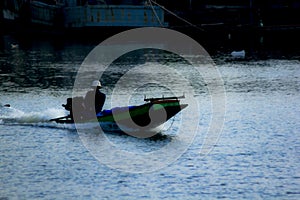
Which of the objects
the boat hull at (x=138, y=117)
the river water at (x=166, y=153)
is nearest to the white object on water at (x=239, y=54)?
the river water at (x=166, y=153)

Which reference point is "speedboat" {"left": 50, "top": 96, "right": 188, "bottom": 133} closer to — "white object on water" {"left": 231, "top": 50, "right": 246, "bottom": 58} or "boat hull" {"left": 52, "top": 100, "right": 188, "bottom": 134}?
"boat hull" {"left": 52, "top": 100, "right": 188, "bottom": 134}

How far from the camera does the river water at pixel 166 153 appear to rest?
90.8 ft

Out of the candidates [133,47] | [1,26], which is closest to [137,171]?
[133,47]

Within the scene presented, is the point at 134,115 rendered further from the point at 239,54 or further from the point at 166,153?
the point at 239,54

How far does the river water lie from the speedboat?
23.5 inches

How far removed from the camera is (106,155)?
32844 millimetres

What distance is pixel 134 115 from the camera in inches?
1423

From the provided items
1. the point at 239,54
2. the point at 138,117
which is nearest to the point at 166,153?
the point at 138,117

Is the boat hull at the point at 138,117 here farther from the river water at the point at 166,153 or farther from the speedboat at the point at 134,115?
the river water at the point at 166,153

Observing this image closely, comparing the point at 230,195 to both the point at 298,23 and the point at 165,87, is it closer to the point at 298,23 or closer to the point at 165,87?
the point at 165,87

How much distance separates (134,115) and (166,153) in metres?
3.73

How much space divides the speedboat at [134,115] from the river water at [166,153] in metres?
0.60

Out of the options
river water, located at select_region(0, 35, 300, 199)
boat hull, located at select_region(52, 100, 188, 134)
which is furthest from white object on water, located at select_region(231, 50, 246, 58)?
boat hull, located at select_region(52, 100, 188, 134)

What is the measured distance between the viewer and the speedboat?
3569 centimetres
